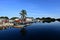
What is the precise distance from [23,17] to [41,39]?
401 feet

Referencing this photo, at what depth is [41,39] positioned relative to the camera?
4956 centimetres

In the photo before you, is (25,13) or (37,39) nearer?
(37,39)

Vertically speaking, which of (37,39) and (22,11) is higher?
(22,11)

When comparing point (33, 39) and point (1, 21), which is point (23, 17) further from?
point (33, 39)

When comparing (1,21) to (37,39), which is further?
(1,21)

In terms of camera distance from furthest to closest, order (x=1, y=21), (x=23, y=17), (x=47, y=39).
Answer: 1. (x=23, y=17)
2. (x=1, y=21)
3. (x=47, y=39)

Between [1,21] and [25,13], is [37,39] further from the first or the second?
[25,13]

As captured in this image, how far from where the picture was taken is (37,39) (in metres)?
49.6

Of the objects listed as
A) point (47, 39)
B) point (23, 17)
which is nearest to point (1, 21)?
point (23, 17)

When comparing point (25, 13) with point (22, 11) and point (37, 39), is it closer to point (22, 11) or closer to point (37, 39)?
point (22, 11)

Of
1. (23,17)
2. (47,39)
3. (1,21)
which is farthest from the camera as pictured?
(23,17)

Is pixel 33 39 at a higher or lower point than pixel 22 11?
lower

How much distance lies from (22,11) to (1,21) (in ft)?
208

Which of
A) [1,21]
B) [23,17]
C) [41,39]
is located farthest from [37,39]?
[23,17]
